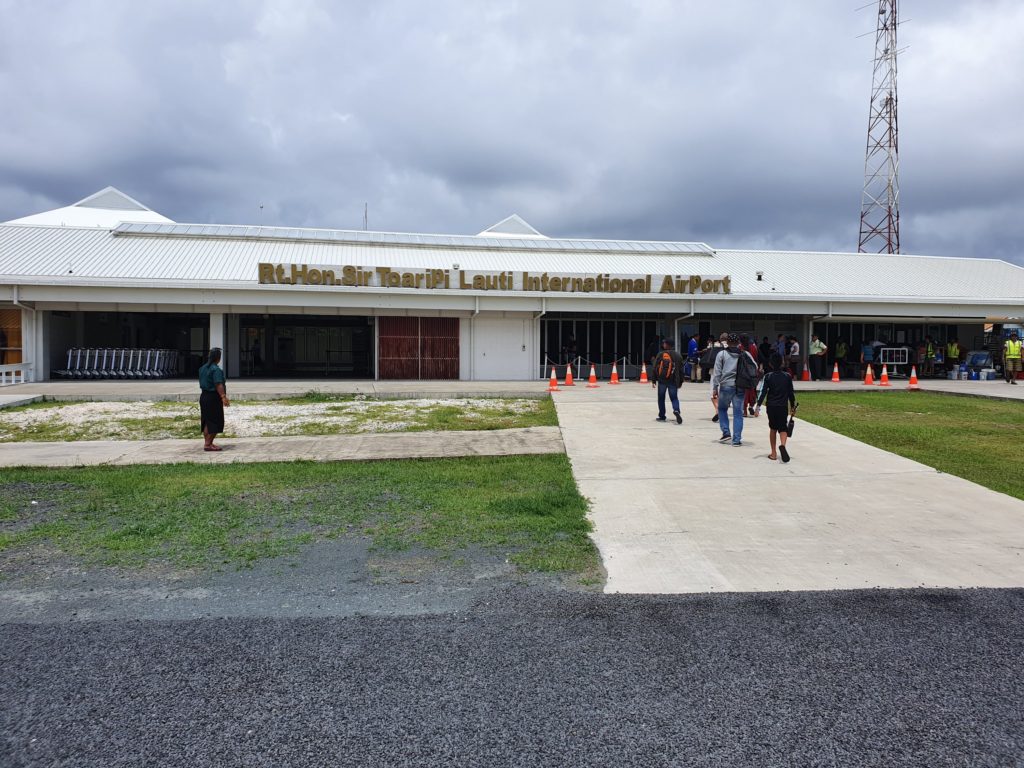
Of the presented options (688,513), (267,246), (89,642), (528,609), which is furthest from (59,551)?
(267,246)

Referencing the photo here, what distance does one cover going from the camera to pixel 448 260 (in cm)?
2888

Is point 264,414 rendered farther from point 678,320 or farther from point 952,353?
point 952,353

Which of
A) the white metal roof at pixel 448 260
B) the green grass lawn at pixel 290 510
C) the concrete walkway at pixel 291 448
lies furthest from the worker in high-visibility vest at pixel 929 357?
the green grass lawn at pixel 290 510

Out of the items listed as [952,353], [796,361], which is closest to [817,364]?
[796,361]

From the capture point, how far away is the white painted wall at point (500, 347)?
2708 cm

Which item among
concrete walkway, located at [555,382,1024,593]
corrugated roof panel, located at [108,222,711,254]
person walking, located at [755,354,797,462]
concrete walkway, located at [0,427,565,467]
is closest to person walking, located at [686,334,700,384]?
corrugated roof panel, located at [108,222,711,254]

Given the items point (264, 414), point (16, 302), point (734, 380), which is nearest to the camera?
point (734, 380)

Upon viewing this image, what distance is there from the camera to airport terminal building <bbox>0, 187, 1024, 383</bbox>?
24312mm

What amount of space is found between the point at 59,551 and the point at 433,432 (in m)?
7.69

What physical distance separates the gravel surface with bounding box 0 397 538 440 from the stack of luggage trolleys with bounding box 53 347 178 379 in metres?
8.25

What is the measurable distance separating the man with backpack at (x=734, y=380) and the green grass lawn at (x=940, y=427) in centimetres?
247

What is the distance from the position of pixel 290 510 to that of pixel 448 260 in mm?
22175

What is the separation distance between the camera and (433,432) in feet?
44.2

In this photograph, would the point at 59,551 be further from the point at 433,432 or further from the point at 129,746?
the point at 433,432
